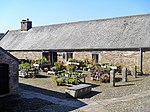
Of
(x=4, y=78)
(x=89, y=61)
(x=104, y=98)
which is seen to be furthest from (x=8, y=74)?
(x=89, y=61)

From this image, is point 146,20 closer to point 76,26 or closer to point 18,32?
point 76,26

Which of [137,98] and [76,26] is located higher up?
[76,26]

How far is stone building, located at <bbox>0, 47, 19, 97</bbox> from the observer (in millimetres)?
13227

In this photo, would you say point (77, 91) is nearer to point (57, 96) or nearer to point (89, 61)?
point (57, 96)

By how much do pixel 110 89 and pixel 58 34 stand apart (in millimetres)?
18009

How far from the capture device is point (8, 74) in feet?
44.6

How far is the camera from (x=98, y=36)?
27.7 meters

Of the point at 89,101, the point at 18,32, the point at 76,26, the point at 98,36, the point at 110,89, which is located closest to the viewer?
the point at 89,101

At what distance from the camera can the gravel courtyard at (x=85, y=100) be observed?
11.0 meters

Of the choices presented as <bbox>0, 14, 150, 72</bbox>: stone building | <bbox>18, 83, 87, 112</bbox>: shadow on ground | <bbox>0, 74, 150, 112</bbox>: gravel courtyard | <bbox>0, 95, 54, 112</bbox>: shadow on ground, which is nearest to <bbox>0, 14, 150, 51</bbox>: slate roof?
<bbox>0, 14, 150, 72</bbox>: stone building

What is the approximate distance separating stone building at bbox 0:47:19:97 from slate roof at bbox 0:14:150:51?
Answer: 13585 mm

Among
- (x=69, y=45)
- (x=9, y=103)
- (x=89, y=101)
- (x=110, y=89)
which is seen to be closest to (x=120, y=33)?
(x=69, y=45)

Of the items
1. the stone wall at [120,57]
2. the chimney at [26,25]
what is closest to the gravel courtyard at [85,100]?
the stone wall at [120,57]

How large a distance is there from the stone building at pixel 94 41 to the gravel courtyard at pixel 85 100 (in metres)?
8.06
